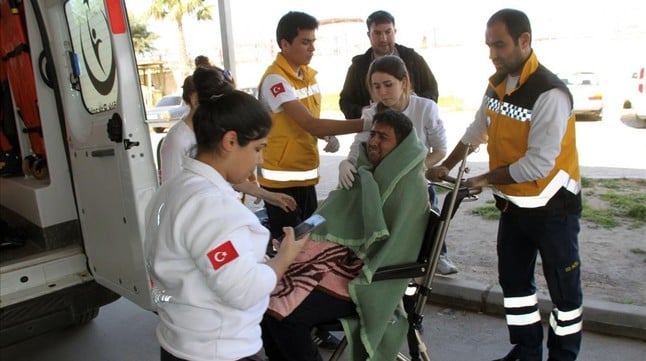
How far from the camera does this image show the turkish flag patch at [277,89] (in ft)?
9.78

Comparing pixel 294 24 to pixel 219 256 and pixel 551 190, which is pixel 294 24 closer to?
pixel 551 190

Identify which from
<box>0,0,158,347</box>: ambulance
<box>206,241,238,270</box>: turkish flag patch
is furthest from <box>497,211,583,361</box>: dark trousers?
<box>0,0,158,347</box>: ambulance

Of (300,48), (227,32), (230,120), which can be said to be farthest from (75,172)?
(227,32)

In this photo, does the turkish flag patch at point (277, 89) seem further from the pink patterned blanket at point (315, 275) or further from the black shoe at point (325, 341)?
the black shoe at point (325, 341)

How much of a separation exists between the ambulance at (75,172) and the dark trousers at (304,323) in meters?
0.78

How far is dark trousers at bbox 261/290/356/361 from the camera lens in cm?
214

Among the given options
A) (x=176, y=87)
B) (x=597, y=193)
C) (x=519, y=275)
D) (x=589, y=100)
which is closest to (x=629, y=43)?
(x=589, y=100)

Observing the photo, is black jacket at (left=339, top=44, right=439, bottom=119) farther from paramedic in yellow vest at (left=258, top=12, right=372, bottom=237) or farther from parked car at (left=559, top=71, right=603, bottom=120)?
parked car at (left=559, top=71, right=603, bottom=120)

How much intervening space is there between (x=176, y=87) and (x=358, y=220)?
74.2ft

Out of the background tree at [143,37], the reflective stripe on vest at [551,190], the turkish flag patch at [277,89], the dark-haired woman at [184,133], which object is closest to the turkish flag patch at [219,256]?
the dark-haired woman at [184,133]

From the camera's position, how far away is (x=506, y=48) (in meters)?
2.31

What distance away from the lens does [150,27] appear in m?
33.7

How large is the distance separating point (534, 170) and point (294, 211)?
131cm

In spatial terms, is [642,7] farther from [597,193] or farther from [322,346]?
[322,346]
